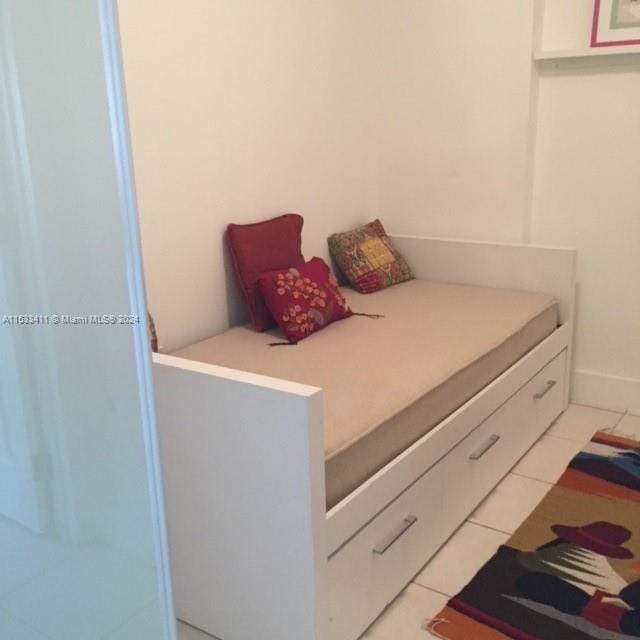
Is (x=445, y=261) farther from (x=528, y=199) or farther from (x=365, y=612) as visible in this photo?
(x=365, y=612)

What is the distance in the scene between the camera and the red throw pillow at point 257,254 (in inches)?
94.7

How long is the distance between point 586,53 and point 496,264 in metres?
0.86

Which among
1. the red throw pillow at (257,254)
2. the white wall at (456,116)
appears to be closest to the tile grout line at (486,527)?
the red throw pillow at (257,254)

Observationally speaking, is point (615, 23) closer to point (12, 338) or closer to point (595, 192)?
point (595, 192)

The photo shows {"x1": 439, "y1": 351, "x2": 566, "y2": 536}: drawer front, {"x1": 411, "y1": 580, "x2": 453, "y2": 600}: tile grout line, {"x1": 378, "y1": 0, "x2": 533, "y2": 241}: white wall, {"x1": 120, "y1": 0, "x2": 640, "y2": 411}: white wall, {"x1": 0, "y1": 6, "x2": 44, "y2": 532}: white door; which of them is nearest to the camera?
{"x1": 0, "y1": 6, "x2": 44, "y2": 532}: white door

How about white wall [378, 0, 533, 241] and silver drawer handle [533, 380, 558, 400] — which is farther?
white wall [378, 0, 533, 241]

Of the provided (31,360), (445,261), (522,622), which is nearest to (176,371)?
(31,360)

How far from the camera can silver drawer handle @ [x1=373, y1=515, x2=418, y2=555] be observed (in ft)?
5.76

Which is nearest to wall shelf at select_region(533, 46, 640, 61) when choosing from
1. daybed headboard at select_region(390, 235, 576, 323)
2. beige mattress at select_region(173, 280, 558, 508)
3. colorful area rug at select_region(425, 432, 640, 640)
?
daybed headboard at select_region(390, 235, 576, 323)

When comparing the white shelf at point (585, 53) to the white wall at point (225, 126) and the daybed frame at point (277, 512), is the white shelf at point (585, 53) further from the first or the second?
the daybed frame at point (277, 512)

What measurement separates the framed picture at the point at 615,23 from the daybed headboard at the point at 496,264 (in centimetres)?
79

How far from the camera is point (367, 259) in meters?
3.00

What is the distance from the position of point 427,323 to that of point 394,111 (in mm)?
1158

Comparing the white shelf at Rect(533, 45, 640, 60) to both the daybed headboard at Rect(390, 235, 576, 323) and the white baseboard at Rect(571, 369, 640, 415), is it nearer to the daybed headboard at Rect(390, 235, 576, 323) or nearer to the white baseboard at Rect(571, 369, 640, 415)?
Answer: the daybed headboard at Rect(390, 235, 576, 323)
